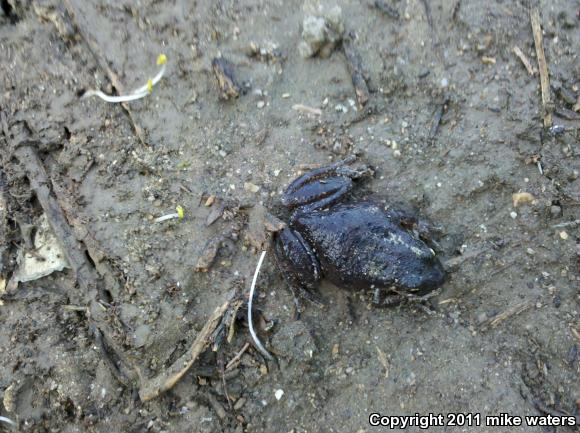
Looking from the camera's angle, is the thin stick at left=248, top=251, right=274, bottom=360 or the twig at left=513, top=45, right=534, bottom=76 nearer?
the thin stick at left=248, top=251, right=274, bottom=360

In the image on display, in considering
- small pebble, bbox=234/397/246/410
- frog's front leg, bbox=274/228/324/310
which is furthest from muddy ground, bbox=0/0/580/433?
frog's front leg, bbox=274/228/324/310

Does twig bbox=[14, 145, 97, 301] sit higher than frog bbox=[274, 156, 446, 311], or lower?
higher

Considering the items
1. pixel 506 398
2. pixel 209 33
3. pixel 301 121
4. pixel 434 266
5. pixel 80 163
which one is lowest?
pixel 506 398

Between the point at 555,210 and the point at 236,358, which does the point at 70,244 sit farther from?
the point at 555,210

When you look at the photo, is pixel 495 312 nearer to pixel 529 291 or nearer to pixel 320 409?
pixel 529 291

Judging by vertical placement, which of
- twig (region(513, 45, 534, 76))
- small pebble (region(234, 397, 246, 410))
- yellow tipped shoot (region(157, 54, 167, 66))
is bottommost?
small pebble (region(234, 397, 246, 410))

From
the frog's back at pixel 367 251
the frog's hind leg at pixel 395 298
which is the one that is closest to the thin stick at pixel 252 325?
the frog's back at pixel 367 251

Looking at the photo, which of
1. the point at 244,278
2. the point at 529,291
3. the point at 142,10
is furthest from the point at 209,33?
the point at 529,291

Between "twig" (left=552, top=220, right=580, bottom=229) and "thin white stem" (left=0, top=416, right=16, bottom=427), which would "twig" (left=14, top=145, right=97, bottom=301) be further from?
"twig" (left=552, top=220, right=580, bottom=229)
